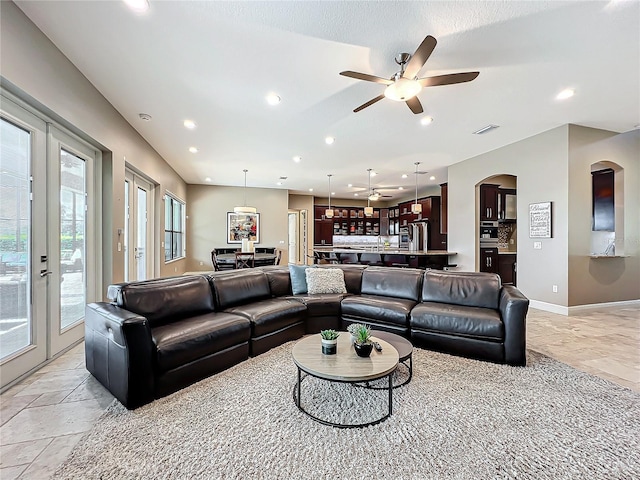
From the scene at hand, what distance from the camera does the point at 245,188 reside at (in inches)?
391

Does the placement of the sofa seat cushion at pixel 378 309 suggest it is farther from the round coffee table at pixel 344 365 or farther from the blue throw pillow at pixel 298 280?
the round coffee table at pixel 344 365

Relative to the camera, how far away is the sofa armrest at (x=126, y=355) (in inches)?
79.3

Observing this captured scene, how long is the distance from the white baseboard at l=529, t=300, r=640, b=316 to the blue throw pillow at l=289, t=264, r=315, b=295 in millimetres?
4245

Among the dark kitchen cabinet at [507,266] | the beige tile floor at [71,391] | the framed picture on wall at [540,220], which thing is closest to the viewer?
the beige tile floor at [71,391]

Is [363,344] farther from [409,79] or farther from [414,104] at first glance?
[414,104]

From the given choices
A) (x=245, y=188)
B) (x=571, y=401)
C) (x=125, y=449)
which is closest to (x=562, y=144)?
(x=571, y=401)


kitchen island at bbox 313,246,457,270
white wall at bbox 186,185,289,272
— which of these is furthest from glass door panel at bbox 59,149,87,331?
white wall at bbox 186,185,289,272

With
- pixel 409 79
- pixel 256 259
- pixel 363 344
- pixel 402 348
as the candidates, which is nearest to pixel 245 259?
pixel 256 259

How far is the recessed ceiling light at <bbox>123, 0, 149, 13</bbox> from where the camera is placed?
2088mm

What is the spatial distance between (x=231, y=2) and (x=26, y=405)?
10.9ft

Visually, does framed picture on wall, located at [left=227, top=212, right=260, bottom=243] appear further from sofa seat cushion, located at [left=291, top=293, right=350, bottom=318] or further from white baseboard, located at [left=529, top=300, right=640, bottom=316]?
white baseboard, located at [left=529, top=300, right=640, bottom=316]

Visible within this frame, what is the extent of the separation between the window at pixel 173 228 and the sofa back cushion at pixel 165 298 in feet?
15.1

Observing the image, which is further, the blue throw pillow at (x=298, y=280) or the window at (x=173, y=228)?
the window at (x=173, y=228)

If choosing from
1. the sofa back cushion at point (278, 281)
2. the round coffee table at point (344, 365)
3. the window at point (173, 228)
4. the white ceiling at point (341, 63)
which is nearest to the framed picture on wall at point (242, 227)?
the window at point (173, 228)
